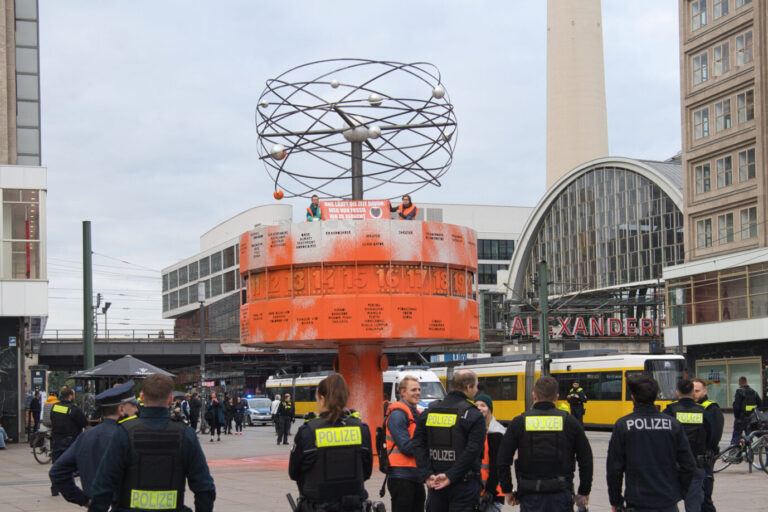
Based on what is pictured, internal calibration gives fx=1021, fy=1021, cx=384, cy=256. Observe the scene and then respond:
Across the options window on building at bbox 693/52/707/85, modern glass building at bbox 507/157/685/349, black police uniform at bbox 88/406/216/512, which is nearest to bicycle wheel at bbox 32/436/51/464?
black police uniform at bbox 88/406/216/512

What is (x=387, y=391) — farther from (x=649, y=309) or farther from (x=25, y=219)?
(x=649, y=309)

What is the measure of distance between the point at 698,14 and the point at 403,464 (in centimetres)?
5306

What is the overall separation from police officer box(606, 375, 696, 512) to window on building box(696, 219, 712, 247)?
51.2 metres

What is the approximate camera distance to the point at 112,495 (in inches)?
249

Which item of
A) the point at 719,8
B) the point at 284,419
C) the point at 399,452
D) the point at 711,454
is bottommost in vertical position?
the point at 284,419

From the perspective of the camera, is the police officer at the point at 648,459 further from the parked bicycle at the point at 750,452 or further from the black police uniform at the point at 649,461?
the parked bicycle at the point at 750,452

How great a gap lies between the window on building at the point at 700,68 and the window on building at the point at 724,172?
4860mm

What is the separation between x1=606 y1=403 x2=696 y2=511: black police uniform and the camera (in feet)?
26.6

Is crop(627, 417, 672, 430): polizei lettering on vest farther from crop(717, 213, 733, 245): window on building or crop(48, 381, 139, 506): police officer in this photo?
crop(717, 213, 733, 245): window on building

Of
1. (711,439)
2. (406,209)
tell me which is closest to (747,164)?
(406,209)

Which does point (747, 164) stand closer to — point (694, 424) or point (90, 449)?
point (694, 424)

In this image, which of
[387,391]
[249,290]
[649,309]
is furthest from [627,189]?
[249,290]

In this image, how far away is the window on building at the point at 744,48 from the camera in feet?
174

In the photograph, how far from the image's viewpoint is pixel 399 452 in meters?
10.2
